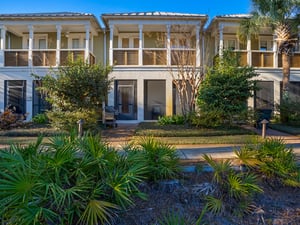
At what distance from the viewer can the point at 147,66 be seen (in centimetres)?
1798

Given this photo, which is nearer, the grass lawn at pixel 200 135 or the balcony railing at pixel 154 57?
the grass lawn at pixel 200 135

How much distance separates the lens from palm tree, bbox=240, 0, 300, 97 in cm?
1505

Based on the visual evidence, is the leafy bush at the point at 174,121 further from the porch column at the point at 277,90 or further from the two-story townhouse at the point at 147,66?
the porch column at the point at 277,90

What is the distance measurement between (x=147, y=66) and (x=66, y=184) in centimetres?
1457

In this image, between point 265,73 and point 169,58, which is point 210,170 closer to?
point 169,58

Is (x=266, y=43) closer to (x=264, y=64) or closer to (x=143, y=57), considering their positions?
(x=264, y=64)

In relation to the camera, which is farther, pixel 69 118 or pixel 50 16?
pixel 50 16

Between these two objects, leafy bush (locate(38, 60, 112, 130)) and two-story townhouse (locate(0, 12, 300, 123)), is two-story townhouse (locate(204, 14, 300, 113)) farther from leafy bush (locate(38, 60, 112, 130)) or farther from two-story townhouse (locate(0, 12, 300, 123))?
leafy bush (locate(38, 60, 112, 130))

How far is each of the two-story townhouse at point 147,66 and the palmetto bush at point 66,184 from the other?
13.6m

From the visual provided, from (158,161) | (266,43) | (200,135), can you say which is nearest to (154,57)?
(200,135)

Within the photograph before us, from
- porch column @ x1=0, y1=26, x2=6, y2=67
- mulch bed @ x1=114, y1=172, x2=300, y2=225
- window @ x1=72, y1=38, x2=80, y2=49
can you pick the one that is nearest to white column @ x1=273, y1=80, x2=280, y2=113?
window @ x1=72, y1=38, x2=80, y2=49

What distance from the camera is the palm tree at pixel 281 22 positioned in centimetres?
1505

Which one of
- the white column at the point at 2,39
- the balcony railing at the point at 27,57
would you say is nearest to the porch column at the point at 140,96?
the balcony railing at the point at 27,57

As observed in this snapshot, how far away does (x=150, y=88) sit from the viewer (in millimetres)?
18250
